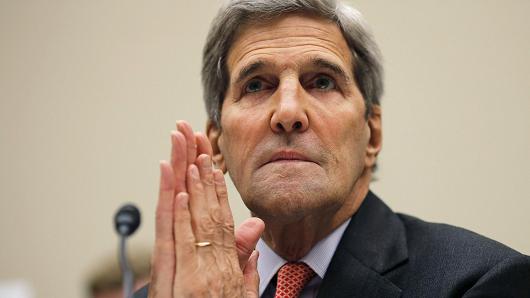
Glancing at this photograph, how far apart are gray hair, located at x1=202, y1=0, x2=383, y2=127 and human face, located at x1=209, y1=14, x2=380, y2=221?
0.11 feet

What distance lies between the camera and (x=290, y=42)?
230cm

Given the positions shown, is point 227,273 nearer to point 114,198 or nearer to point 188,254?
point 188,254

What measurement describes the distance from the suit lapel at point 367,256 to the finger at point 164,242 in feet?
1.88

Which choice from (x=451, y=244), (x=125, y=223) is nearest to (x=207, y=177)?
(x=125, y=223)

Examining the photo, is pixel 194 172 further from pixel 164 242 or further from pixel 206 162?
pixel 164 242

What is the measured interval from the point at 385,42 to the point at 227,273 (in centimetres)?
276

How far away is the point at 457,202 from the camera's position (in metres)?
3.85

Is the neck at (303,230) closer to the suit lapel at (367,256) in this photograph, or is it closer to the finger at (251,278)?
the suit lapel at (367,256)

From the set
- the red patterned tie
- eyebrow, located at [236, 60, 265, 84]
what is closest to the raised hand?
the red patterned tie

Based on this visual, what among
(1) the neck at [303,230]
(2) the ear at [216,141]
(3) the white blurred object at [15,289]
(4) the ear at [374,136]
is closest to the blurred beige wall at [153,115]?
(3) the white blurred object at [15,289]

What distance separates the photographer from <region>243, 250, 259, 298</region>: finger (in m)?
1.91

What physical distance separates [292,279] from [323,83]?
2.33 feet

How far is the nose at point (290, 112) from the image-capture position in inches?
83.4

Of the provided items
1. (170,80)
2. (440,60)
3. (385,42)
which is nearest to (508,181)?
(440,60)
